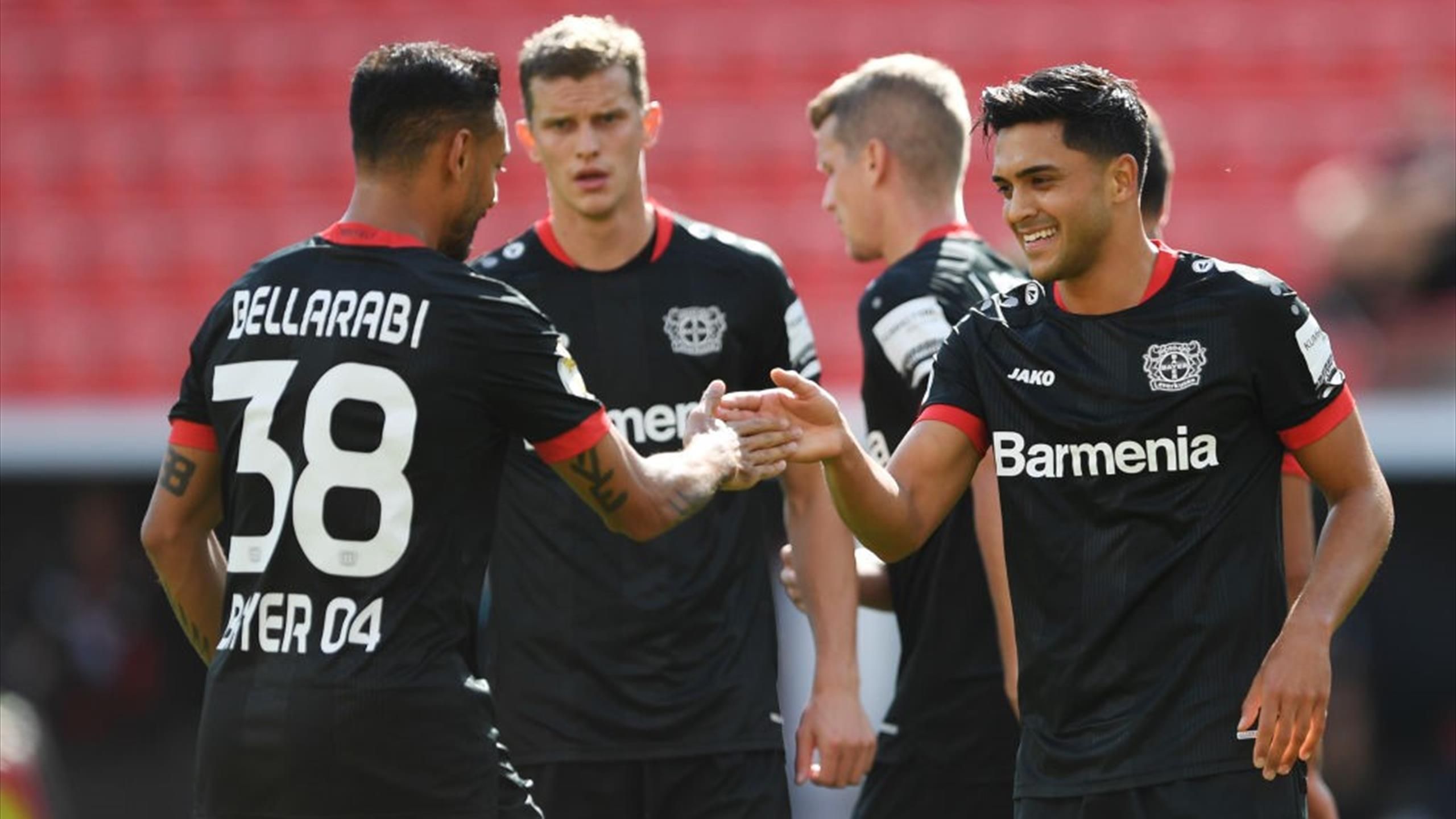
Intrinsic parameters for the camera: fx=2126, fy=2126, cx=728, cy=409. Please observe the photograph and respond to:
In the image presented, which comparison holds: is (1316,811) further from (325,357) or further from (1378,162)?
(1378,162)

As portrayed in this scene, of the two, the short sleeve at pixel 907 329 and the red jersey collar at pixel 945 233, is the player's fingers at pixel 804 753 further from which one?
the red jersey collar at pixel 945 233

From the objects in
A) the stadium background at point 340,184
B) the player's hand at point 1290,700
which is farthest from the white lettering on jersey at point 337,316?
the stadium background at point 340,184

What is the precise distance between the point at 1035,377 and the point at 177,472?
67.2 inches

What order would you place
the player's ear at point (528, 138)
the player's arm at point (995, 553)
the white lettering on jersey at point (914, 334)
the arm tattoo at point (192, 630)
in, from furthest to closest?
the player's ear at point (528, 138) < the white lettering on jersey at point (914, 334) < the player's arm at point (995, 553) < the arm tattoo at point (192, 630)

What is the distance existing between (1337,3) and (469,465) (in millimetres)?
9460

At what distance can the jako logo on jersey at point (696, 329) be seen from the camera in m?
5.14

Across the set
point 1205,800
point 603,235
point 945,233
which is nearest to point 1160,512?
point 1205,800

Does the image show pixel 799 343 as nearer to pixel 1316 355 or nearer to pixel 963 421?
pixel 963 421

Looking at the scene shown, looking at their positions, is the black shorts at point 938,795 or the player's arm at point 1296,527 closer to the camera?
the player's arm at point 1296,527

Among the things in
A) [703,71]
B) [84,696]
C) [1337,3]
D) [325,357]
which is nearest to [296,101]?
[703,71]

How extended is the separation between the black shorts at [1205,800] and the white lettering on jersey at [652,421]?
1552 mm

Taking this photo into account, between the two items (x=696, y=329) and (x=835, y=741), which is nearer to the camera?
(x=835, y=741)

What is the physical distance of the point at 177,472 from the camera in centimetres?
424

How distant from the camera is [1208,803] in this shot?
12.8ft
